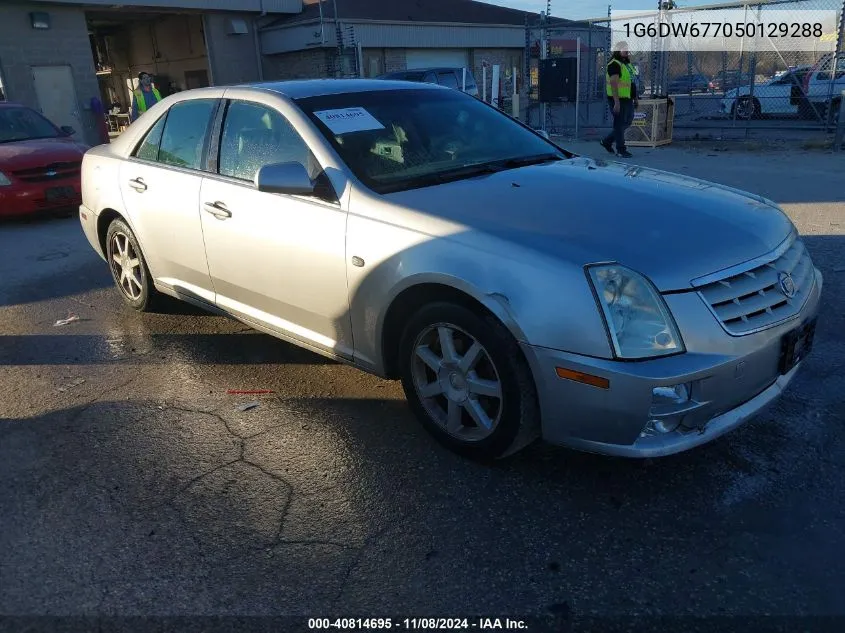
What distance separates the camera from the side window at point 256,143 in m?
3.70

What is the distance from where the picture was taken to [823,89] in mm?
14094

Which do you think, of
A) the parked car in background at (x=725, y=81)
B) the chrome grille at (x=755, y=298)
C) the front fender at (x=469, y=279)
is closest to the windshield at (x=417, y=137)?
the front fender at (x=469, y=279)

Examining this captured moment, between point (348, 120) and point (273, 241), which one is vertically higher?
point (348, 120)

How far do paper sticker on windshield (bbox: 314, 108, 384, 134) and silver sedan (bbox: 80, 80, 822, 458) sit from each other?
0.01m

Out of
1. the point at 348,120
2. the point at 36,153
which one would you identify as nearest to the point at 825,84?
the point at 348,120

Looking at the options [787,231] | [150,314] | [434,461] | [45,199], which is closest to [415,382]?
[434,461]

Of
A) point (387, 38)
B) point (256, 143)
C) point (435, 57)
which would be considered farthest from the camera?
point (435, 57)

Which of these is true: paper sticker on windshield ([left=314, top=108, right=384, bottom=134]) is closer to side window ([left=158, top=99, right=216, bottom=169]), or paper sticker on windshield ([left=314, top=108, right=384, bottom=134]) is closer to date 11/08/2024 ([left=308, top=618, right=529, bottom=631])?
side window ([left=158, top=99, right=216, bottom=169])

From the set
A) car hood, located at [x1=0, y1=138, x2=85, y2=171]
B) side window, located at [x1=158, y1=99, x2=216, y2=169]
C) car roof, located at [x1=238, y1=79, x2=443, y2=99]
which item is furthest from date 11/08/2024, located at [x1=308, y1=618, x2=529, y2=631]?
car hood, located at [x1=0, y1=138, x2=85, y2=171]

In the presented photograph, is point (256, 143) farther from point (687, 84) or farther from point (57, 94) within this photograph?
point (57, 94)

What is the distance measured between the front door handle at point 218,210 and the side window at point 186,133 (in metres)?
0.35

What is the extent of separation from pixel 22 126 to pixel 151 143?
6.59 meters

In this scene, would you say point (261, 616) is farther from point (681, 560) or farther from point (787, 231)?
point (787, 231)

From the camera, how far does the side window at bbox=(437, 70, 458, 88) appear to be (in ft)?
53.1
